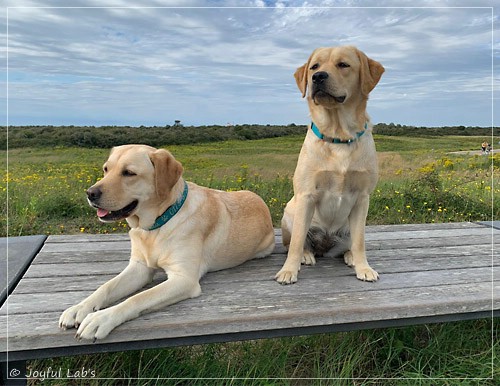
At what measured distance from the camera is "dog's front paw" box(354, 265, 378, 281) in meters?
2.64

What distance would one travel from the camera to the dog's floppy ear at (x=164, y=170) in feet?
7.74

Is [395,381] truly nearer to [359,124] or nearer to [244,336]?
[244,336]

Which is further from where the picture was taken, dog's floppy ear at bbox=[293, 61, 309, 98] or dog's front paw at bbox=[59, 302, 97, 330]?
dog's floppy ear at bbox=[293, 61, 309, 98]

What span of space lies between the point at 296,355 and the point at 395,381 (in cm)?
58

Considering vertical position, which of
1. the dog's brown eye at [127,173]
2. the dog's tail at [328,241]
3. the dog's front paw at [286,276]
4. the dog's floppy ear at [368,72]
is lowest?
the dog's front paw at [286,276]

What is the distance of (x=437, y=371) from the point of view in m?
2.59

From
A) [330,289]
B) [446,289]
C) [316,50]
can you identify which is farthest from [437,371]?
[316,50]

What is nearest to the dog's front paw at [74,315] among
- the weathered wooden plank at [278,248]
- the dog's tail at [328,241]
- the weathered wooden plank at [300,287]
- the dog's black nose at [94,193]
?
the weathered wooden plank at [300,287]

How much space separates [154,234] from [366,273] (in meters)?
1.25

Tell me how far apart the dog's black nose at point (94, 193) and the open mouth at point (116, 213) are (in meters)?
0.08

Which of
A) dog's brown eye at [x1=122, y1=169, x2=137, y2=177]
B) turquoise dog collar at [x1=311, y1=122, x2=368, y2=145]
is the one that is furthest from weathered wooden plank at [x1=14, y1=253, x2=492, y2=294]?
turquoise dog collar at [x1=311, y1=122, x2=368, y2=145]

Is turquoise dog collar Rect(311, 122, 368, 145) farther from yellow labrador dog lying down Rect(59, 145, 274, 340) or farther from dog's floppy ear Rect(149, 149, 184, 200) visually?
dog's floppy ear Rect(149, 149, 184, 200)

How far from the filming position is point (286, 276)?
8.47 ft

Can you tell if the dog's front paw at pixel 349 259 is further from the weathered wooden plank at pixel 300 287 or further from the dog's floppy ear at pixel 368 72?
the dog's floppy ear at pixel 368 72
